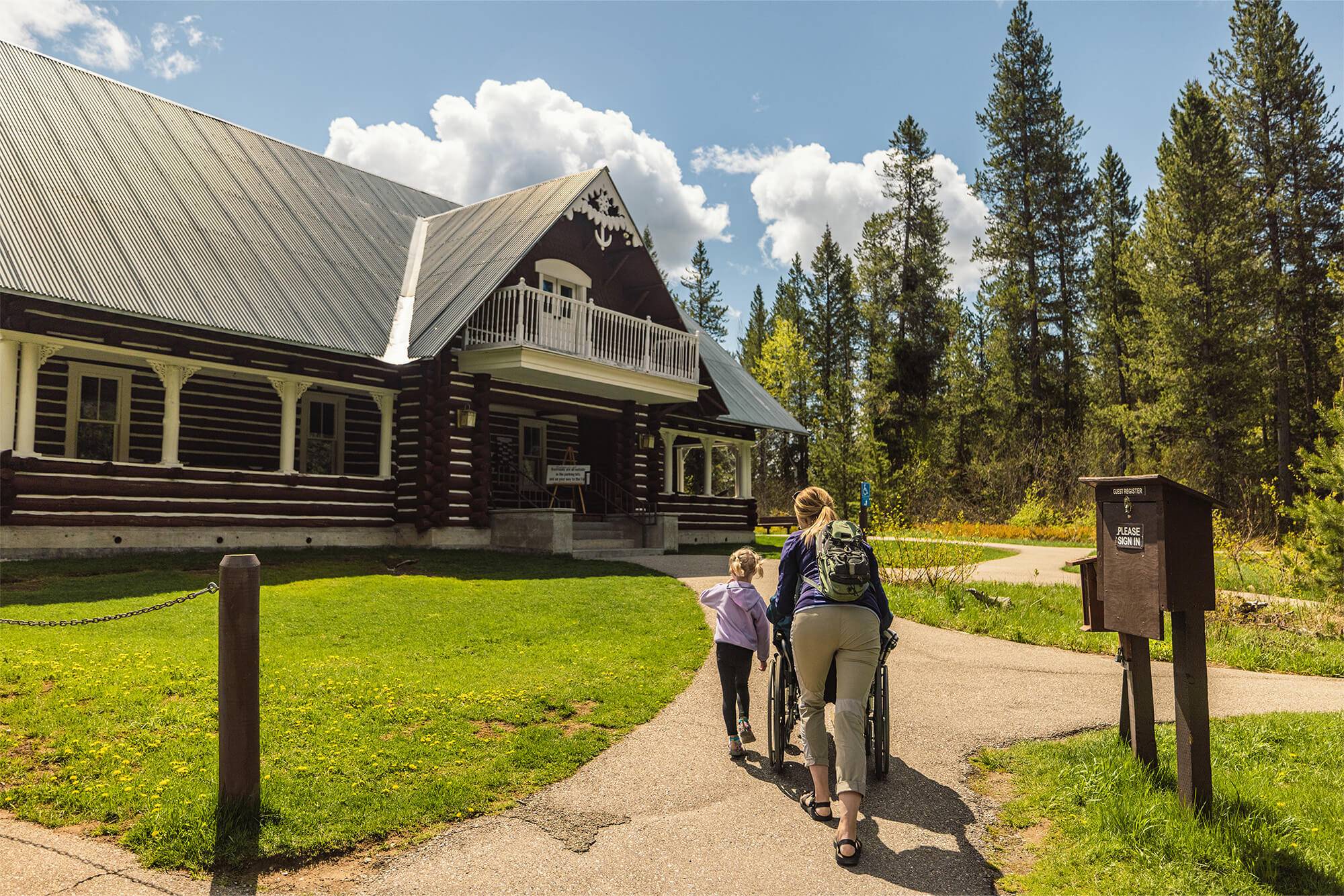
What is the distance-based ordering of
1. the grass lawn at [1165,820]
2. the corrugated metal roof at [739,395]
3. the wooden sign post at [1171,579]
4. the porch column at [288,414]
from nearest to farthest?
the grass lawn at [1165,820] < the wooden sign post at [1171,579] < the porch column at [288,414] < the corrugated metal roof at [739,395]

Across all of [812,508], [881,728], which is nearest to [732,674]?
[881,728]

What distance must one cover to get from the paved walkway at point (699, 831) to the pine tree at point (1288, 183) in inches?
1219

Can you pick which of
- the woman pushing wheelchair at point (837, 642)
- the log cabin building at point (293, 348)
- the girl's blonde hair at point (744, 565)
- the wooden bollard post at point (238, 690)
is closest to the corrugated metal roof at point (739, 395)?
the log cabin building at point (293, 348)

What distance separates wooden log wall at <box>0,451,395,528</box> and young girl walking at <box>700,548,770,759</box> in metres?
11.9

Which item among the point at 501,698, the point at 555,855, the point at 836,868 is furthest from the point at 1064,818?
the point at 501,698

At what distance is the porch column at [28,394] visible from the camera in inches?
520

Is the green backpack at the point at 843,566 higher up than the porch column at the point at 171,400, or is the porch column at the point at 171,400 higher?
the porch column at the point at 171,400

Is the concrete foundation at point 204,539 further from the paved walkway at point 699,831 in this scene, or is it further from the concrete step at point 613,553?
the paved walkway at point 699,831

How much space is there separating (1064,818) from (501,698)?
396 centimetres

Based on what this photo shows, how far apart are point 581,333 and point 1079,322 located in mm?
32892

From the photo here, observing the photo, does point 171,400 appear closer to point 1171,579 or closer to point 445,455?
point 445,455

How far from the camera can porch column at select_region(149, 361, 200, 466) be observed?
14938 millimetres

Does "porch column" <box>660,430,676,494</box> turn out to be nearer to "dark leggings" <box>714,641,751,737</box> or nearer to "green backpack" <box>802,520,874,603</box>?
"dark leggings" <box>714,641,751,737</box>

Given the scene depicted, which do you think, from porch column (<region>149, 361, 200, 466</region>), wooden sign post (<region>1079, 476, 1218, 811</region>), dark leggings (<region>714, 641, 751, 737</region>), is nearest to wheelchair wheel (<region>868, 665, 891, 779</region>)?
dark leggings (<region>714, 641, 751, 737</region>)
